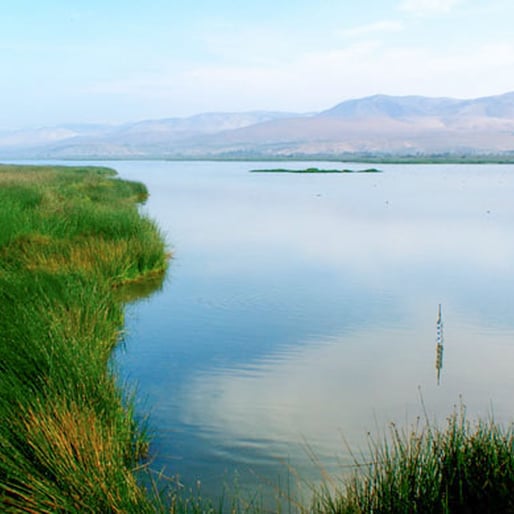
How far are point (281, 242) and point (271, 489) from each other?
13.8 metres

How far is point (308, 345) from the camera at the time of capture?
866cm

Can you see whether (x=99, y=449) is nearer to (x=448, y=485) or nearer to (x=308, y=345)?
(x=448, y=485)

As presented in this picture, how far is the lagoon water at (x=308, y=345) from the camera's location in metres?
5.85

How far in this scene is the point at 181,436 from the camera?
230 inches

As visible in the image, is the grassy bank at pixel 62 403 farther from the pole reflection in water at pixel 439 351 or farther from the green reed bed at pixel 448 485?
the pole reflection in water at pixel 439 351

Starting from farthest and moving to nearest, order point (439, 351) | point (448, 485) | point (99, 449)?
point (439, 351) → point (99, 449) → point (448, 485)

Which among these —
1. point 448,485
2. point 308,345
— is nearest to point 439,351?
point 308,345

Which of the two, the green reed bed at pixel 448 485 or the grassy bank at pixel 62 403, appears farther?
the grassy bank at pixel 62 403

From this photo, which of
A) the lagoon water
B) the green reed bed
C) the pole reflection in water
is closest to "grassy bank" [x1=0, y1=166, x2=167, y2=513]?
the lagoon water

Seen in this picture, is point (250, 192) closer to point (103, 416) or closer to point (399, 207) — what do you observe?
point (399, 207)

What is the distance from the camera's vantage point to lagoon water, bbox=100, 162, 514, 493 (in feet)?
19.2

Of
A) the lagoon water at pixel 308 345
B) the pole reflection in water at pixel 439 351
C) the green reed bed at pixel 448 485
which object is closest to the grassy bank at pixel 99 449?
the green reed bed at pixel 448 485

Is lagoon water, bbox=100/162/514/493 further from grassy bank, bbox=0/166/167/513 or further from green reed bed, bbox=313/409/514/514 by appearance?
green reed bed, bbox=313/409/514/514

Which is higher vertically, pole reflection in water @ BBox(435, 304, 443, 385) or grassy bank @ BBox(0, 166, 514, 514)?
grassy bank @ BBox(0, 166, 514, 514)
